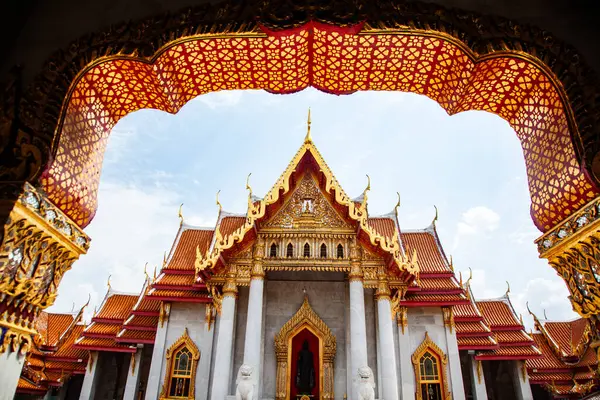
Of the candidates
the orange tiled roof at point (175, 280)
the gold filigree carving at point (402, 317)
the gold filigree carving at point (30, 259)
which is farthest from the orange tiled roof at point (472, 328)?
the gold filigree carving at point (30, 259)

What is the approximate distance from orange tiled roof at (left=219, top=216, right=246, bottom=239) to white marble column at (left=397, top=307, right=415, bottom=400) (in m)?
7.05

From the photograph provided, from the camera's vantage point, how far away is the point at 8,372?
373cm

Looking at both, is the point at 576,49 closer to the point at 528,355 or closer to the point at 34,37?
the point at 34,37

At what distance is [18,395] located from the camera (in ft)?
51.0

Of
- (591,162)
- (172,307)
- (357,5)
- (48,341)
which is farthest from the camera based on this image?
(48,341)

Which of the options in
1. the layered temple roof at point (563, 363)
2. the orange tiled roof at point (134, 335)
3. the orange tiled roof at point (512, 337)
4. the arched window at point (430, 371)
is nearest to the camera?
the arched window at point (430, 371)

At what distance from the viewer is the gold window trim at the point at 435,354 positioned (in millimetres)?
11867

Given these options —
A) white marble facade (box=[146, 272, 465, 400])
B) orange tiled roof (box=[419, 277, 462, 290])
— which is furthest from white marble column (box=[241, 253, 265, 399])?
orange tiled roof (box=[419, 277, 462, 290])

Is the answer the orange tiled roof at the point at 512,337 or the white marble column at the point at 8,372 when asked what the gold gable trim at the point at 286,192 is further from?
the orange tiled roof at the point at 512,337

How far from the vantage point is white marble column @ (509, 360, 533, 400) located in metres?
15.5

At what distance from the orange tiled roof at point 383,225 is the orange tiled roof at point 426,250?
73 centimetres

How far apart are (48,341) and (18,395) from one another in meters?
3.60

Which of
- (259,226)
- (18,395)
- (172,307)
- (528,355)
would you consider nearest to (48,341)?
(18,395)

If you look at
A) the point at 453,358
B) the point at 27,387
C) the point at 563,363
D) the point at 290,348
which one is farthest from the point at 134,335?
the point at 563,363
